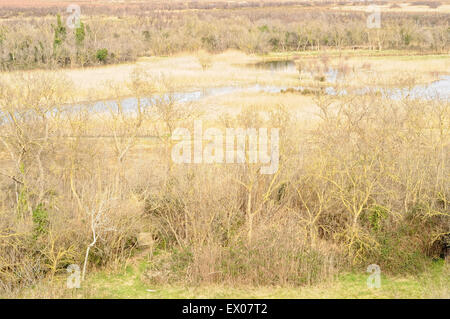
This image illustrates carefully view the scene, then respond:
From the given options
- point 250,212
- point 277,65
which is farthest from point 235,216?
point 277,65

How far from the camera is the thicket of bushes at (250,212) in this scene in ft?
49.3

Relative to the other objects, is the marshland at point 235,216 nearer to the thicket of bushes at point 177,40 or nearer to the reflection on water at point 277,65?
the thicket of bushes at point 177,40

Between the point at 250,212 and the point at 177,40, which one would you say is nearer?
the point at 250,212

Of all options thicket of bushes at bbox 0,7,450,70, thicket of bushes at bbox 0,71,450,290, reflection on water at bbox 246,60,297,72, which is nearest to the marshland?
thicket of bushes at bbox 0,71,450,290

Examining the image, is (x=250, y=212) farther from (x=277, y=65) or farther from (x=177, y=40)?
(x=177, y=40)

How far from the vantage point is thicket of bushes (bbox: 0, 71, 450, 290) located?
1503 cm

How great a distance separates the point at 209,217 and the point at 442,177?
766cm

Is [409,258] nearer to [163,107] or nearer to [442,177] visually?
[442,177]

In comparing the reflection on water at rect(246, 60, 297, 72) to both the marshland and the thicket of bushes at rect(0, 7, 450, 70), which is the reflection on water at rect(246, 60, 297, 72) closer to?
the thicket of bushes at rect(0, 7, 450, 70)

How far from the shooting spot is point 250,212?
17.4 m

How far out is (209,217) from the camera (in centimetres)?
1652

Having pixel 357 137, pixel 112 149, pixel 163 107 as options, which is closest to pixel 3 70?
pixel 112 149

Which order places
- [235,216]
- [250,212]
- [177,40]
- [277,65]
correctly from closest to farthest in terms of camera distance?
[250,212] < [235,216] < [277,65] < [177,40]

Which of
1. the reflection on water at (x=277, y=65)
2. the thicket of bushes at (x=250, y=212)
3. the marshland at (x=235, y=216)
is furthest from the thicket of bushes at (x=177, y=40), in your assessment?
the thicket of bushes at (x=250, y=212)
